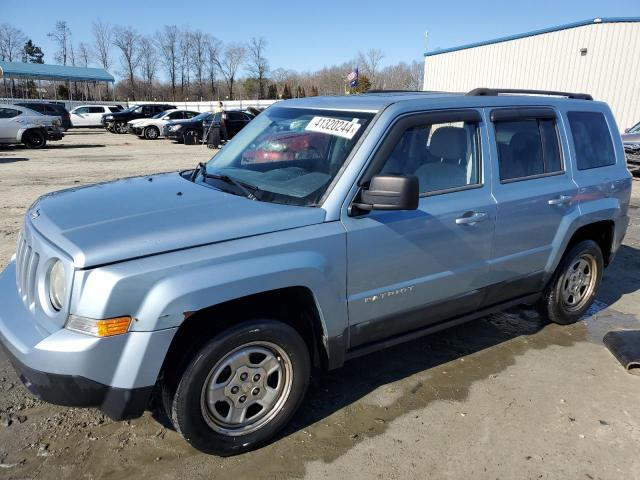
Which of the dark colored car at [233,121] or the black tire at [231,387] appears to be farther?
the dark colored car at [233,121]

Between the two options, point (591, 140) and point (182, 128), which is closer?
point (591, 140)

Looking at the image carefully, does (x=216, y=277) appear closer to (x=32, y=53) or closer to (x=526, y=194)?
(x=526, y=194)

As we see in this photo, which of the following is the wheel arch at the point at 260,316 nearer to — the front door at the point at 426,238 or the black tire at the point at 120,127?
the front door at the point at 426,238

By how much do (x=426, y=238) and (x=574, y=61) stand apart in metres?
21.9

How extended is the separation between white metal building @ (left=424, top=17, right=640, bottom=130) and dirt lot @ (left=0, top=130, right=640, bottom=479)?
19733 mm

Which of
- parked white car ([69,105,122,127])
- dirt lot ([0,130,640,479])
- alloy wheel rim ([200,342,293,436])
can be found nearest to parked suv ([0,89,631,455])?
alloy wheel rim ([200,342,293,436])

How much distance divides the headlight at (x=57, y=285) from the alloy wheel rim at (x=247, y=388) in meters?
0.80

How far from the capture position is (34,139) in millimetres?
19594

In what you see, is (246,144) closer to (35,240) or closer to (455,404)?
(35,240)

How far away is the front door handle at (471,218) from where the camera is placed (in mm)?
3340

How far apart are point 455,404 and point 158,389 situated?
1.91 metres

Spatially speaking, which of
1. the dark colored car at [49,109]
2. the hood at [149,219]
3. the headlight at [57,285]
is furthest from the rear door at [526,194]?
the dark colored car at [49,109]

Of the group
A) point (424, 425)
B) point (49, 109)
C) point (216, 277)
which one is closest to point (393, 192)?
point (216, 277)

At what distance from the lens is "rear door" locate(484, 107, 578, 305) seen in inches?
143
